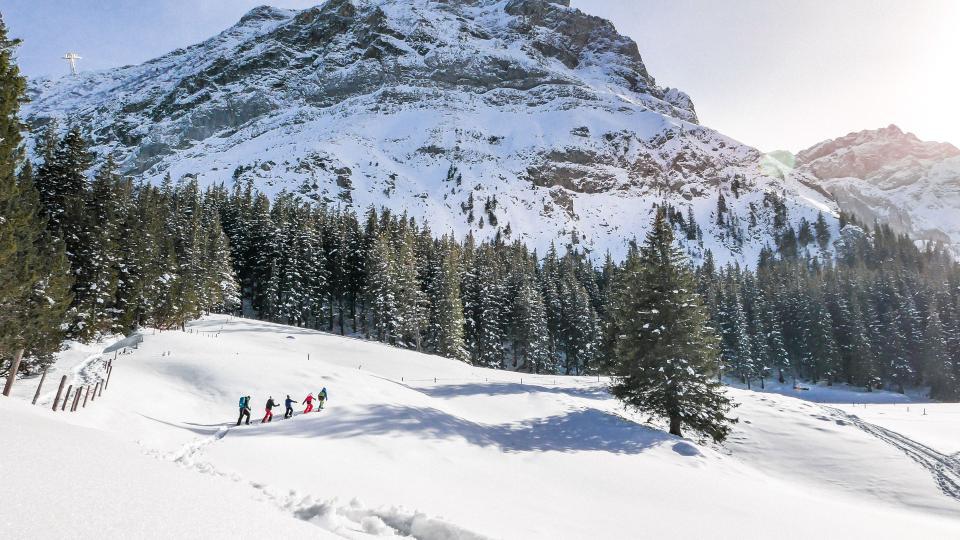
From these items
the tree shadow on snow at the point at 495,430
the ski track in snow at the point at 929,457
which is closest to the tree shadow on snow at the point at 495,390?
the tree shadow on snow at the point at 495,430

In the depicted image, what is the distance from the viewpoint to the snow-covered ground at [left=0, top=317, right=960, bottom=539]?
6.69 metres

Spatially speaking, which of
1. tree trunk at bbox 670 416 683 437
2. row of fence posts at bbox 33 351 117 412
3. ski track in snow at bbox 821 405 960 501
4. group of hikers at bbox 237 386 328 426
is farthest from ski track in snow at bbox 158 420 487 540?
ski track in snow at bbox 821 405 960 501

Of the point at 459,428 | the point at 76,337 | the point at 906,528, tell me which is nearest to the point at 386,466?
the point at 459,428

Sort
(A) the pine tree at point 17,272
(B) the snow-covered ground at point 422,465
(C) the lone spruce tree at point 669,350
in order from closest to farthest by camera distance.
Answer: (B) the snow-covered ground at point 422,465 < (A) the pine tree at point 17,272 < (C) the lone spruce tree at point 669,350

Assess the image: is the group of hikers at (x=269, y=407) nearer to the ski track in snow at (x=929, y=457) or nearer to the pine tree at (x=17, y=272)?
the pine tree at (x=17, y=272)

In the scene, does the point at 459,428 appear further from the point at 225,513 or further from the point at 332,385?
the point at 225,513

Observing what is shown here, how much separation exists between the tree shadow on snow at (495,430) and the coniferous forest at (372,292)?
5.82 meters

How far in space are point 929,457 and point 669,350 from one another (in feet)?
50.7

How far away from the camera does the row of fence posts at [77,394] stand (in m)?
14.7

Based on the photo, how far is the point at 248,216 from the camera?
75.8 metres

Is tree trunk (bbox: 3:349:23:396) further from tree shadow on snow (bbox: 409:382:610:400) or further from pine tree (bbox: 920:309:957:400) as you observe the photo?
pine tree (bbox: 920:309:957:400)

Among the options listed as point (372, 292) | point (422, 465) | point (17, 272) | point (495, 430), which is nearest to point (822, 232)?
point (372, 292)

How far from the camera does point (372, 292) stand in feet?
201

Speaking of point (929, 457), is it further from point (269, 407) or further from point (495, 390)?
point (269, 407)
